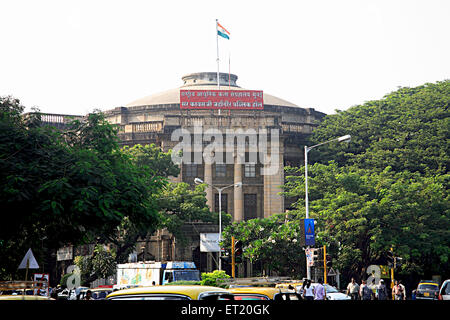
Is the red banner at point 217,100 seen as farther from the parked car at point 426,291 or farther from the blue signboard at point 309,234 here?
the parked car at point 426,291

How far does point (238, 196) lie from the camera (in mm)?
59031

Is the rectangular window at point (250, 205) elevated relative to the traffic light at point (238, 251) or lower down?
elevated

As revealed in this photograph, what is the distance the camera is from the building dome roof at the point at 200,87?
6856cm

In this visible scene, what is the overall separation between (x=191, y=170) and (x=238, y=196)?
5987 mm

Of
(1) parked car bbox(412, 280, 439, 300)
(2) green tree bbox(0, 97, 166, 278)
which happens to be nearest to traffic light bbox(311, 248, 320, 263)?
(1) parked car bbox(412, 280, 439, 300)

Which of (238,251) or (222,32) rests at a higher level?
(222,32)

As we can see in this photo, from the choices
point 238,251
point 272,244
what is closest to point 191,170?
point 272,244

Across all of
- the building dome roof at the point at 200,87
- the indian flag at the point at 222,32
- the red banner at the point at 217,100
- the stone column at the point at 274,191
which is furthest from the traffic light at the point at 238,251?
the building dome roof at the point at 200,87

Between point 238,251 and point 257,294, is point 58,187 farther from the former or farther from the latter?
point 238,251

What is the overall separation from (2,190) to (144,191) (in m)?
4.88

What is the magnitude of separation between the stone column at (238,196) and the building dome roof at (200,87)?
36.1 ft

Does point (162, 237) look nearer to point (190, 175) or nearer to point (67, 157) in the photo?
point (190, 175)

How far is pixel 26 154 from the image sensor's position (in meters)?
18.2
